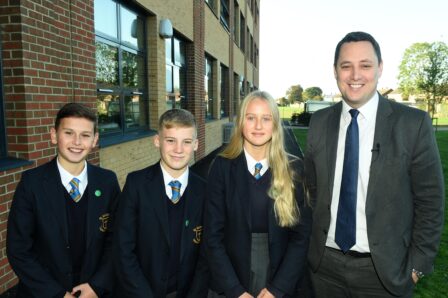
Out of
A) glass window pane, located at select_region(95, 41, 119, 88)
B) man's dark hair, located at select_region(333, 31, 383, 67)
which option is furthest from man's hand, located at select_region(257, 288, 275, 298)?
glass window pane, located at select_region(95, 41, 119, 88)

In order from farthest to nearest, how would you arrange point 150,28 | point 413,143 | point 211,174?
point 150,28
point 211,174
point 413,143

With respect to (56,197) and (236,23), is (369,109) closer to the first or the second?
(56,197)

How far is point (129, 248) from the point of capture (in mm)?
2393

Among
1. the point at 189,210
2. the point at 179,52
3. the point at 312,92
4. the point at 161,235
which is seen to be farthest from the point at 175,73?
the point at 312,92

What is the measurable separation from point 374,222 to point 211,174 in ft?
3.72

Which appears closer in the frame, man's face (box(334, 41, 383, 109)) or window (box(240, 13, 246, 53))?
man's face (box(334, 41, 383, 109))

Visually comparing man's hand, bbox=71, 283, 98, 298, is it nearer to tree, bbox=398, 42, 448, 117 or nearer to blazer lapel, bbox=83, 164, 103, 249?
blazer lapel, bbox=83, 164, 103, 249

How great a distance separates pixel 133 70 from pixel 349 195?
6041mm

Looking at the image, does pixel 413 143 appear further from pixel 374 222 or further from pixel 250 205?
pixel 250 205

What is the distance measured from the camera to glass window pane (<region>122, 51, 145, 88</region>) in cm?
702

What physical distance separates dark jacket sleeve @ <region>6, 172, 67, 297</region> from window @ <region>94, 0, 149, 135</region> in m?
3.87

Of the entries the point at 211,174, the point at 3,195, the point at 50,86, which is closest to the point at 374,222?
the point at 211,174

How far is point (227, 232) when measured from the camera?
2520 millimetres

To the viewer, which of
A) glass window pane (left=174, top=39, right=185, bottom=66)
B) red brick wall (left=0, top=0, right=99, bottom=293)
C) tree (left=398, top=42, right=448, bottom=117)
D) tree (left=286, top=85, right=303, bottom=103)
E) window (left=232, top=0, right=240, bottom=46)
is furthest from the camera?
tree (left=286, top=85, right=303, bottom=103)
